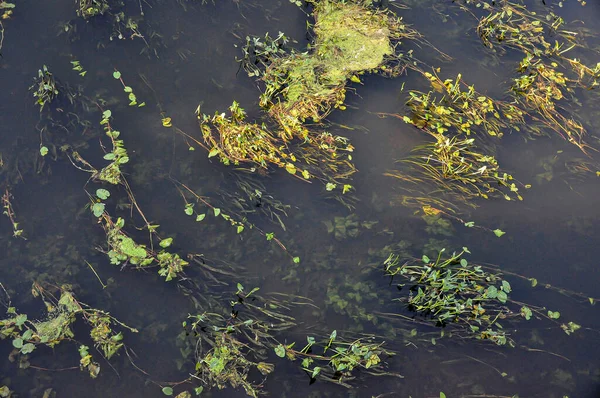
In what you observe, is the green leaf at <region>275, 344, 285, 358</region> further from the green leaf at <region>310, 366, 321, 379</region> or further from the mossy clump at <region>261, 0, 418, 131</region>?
the mossy clump at <region>261, 0, 418, 131</region>

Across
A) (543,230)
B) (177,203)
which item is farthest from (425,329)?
(177,203)

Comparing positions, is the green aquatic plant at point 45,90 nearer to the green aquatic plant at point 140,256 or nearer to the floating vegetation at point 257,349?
the green aquatic plant at point 140,256

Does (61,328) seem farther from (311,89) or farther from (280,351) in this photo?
(311,89)

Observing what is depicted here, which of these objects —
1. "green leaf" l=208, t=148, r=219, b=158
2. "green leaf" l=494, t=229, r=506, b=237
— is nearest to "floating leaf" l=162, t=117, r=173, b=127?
"green leaf" l=208, t=148, r=219, b=158

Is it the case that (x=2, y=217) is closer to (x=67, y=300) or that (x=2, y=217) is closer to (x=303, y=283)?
(x=67, y=300)

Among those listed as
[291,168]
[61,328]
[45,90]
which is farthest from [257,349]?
[45,90]

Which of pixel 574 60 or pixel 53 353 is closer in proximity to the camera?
pixel 53 353
